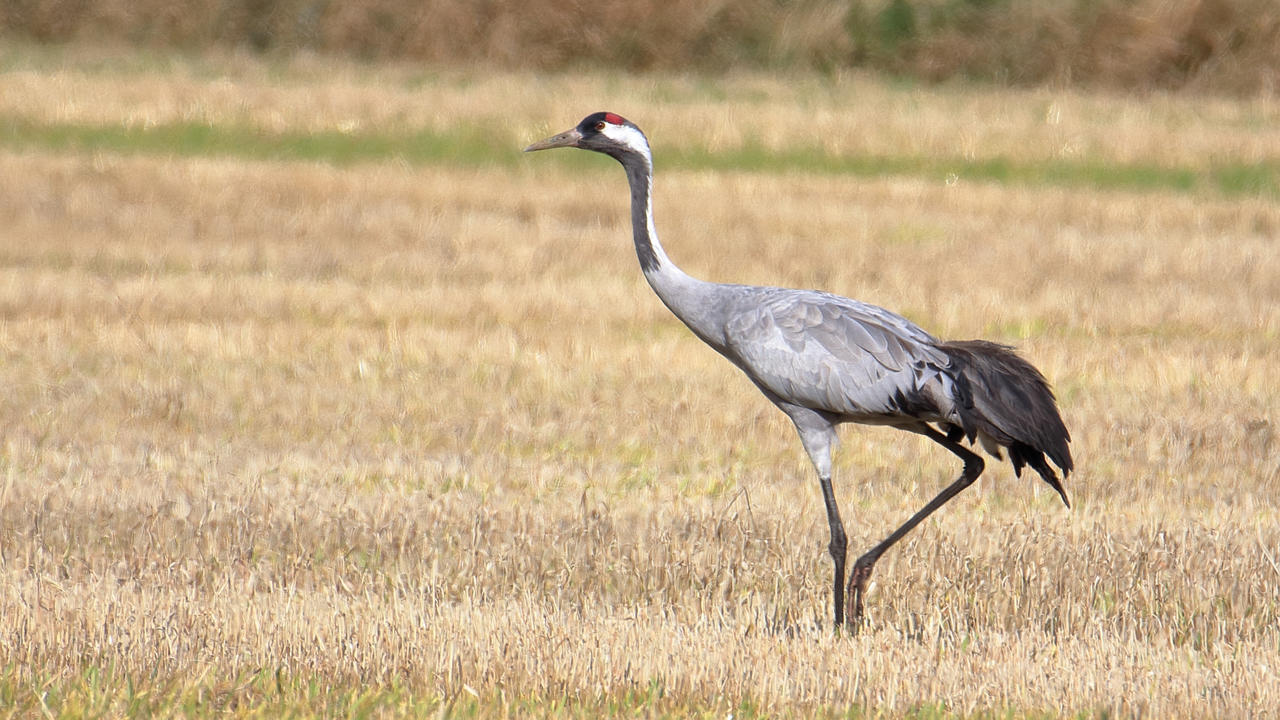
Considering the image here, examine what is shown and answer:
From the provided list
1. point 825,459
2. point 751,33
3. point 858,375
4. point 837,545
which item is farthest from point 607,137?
point 751,33

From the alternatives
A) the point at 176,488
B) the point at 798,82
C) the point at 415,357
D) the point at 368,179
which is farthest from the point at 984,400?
the point at 798,82

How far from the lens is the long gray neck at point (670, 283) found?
7.42m

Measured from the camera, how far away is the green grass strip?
2297 cm

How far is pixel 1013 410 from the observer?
6949 millimetres

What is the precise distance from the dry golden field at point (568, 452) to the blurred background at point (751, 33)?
6.20m

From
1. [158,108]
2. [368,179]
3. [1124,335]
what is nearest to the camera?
[1124,335]

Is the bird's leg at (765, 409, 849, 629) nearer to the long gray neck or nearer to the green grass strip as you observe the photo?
the long gray neck

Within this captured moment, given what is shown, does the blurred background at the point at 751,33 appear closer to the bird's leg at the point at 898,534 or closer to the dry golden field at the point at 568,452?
the dry golden field at the point at 568,452

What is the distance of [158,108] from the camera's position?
24.2 m

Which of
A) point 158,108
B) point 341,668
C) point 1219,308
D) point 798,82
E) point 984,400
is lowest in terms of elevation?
point 341,668

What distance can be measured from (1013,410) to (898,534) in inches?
30.0

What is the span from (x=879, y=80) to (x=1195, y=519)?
21.4m

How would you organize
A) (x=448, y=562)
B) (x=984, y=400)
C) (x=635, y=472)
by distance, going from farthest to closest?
1. (x=635, y=472)
2. (x=448, y=562)
3. (x=984, y=400)

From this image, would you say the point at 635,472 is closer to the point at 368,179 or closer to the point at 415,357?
the point at 415,357
